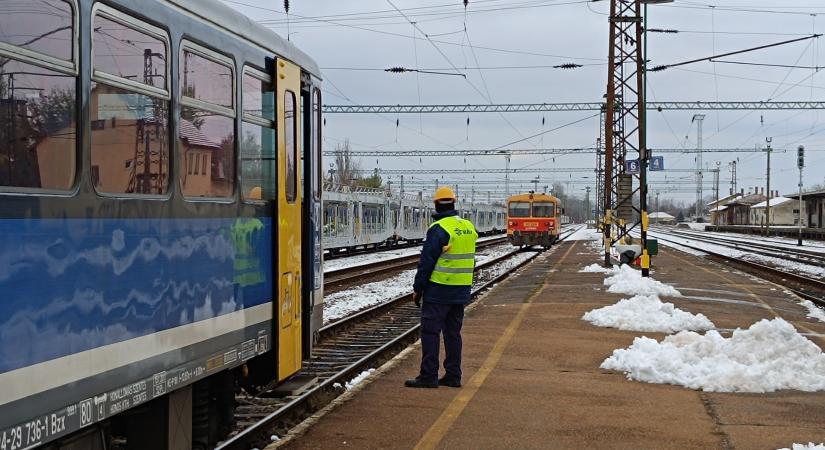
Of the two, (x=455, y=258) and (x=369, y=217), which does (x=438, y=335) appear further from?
(x=369, y=217)

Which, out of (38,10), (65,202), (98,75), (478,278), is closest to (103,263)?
(65,202)

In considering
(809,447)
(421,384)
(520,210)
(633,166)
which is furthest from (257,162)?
(520,210)

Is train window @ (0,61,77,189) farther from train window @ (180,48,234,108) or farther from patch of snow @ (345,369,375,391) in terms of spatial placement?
patch of snow @ (345,369,375,391)

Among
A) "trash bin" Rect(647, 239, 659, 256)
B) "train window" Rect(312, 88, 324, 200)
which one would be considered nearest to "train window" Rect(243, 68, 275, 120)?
"train window" Rect(312, 88, 324, 200)

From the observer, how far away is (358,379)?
916 centimetres

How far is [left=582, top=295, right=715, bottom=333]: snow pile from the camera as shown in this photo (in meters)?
12.8

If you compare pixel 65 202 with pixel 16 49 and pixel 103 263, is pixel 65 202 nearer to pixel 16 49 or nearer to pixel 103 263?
pixel 103 263

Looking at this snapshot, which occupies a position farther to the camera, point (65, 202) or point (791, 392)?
point (791, 392)

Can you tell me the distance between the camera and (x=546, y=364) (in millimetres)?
10023

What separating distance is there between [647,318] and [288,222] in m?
7.61

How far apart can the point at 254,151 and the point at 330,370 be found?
4.11 metres

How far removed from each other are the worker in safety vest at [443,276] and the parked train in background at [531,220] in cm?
3735

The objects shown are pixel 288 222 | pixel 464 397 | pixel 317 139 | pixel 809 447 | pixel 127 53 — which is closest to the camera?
pixel 127 53

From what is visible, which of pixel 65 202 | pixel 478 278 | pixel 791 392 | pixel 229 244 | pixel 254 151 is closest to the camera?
pixel 65 202
